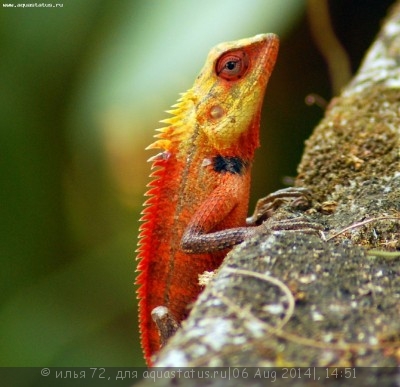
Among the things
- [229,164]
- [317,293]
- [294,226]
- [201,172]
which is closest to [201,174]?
[201,172]

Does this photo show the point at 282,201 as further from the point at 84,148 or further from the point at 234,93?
the point at 84,148

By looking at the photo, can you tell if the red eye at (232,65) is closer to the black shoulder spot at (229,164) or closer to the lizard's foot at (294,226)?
the black shoulder spot at (229,164)

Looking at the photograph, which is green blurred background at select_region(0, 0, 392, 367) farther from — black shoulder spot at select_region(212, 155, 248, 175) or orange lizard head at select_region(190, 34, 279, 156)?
black shoulder spot at select_region(212, 155, 248, 175)

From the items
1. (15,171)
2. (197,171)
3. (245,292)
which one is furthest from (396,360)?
(15,171)

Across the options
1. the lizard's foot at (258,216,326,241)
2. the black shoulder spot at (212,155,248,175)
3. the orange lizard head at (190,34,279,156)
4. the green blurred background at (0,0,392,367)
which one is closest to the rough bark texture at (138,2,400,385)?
the lizard's foot at (258,216,326,241)

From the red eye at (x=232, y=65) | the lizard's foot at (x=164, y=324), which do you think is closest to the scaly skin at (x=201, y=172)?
the red eye at (x=232, y=65)
